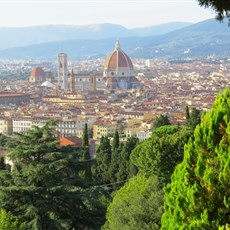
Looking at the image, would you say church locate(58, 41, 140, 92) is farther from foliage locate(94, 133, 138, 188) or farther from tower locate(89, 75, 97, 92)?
foliage locate(94, 133, 138, 188)

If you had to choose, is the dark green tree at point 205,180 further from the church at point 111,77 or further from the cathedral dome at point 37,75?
the cathedral dome at point 37,75

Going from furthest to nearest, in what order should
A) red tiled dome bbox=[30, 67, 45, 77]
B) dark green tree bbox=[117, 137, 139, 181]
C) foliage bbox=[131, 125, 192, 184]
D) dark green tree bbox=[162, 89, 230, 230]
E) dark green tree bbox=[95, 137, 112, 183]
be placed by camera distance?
red tiled dome bbox=[30, 67, 45, 77] < dark green tree bbox=[95, 137, 112, 183] < dark green tree bbox=[117, 137, 139, 181] < foliage bbox=[131, 125, 192, 184] < dark green tree bbox=[162, 89, 230, 230]

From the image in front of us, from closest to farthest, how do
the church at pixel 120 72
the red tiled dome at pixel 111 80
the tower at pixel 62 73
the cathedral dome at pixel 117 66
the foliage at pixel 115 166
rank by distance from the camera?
the foliage at pixel 115 166 → the red tiled dome at pixel 111 80 → the church at pixel 120 72 → the cathedral dome at pixel 117 66 → the tower at pixel 62 73

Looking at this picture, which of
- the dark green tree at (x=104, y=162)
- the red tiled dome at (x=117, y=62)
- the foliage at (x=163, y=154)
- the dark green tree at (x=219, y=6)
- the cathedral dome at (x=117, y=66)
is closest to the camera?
the dark green tree at (x=219, y=6)

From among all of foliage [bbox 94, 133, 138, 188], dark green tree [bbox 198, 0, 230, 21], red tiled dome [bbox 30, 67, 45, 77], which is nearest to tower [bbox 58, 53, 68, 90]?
red tiled dome [bbox 30, 67, 45, 77]

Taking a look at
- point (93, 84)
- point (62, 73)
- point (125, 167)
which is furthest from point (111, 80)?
point (125, 167)

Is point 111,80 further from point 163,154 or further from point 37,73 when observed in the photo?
point 163,154

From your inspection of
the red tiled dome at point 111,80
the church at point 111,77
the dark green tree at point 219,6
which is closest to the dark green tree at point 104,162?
the dark green tree at point 219,6
